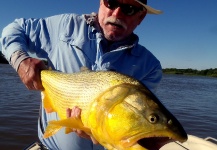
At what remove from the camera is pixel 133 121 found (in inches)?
92.1

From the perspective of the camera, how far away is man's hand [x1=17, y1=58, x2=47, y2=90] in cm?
323

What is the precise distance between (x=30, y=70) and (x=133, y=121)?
145cm

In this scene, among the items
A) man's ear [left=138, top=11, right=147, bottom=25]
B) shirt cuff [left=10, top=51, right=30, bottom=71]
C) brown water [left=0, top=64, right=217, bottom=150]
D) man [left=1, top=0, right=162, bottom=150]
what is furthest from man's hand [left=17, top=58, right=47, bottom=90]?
brown water [left=0, top=64, right=217, bottom=150]

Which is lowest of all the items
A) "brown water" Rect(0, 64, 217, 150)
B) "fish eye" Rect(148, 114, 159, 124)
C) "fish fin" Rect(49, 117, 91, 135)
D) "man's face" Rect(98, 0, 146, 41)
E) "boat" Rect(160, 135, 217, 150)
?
"brown water" Rect(0, 64, 217, 150)

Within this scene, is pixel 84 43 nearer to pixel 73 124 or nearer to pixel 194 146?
pixel 73 124

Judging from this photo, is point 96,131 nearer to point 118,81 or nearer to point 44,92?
point 118,81

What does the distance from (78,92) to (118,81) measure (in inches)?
19.6

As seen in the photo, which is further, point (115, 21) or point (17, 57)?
point (115, 21)

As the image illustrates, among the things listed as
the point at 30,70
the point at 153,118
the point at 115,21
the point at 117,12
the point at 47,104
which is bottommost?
the point at 47,104

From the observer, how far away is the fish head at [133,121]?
226 centimetres

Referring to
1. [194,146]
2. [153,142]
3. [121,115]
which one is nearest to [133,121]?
[121,115]

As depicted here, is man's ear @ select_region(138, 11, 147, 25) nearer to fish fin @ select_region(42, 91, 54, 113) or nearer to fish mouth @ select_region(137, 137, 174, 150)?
fish fin @ select_region(42, 91, 54, 113)

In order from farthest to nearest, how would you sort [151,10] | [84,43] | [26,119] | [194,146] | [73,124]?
[26,119] < [194,146] < [151,10] < [84,43] < [73,124]

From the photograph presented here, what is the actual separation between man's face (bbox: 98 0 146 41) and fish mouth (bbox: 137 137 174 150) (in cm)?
190
